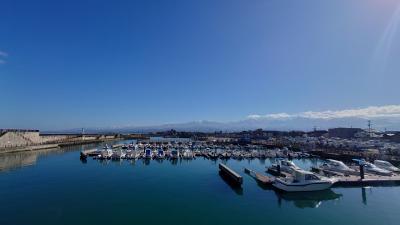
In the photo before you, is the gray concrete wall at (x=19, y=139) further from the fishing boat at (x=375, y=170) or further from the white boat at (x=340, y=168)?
the fishing boat at (x=375, y=170)

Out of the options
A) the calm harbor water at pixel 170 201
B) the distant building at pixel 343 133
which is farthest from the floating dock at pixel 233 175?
the distant building at pixel 343 133

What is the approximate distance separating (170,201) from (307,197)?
1165 centimetres

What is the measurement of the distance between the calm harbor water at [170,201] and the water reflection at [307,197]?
75mm

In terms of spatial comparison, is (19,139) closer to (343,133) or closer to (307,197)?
(307,197)

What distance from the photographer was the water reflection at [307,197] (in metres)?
22.7

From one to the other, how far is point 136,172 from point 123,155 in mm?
13193

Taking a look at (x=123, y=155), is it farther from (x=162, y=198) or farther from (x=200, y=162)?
(x=162, y=198)

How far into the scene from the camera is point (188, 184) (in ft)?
93.7

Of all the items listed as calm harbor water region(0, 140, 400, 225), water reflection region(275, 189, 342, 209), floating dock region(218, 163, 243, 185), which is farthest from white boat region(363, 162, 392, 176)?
floating dock region(218, 163, 243, 185)

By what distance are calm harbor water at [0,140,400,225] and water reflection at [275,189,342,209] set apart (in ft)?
0.25

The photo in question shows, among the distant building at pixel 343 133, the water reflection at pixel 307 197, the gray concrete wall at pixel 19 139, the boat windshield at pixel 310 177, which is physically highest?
the gray concrete wall at pixel 19 139

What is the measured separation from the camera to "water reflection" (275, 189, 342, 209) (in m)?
22.7

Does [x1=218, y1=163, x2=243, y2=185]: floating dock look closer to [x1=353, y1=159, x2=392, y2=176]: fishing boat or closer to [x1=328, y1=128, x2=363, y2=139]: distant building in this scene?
[x1=353, y1=159, x2=392, y2=176]: fishing boat

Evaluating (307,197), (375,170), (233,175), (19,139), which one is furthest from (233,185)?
(19,139)
